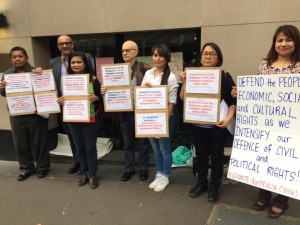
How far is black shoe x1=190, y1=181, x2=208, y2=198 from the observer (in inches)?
145

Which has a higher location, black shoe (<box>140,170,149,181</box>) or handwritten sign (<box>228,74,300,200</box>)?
handwritten sign (<box>228,74,300,200</box>)

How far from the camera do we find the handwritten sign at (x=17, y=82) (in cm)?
417

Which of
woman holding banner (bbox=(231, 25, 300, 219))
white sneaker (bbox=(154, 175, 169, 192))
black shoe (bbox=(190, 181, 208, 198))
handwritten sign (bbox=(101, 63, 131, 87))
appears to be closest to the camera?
woman holding banner (bbox=(231, 25, 300, 219))

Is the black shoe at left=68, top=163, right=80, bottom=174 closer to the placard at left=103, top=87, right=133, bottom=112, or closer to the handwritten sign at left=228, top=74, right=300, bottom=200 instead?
the placard at left=103, top=87, right=133, bottom=112

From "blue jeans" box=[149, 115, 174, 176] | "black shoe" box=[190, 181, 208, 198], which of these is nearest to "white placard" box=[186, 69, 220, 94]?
"blue jeans" box=[149, 115, 174, 176]

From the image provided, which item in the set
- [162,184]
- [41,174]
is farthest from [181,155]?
[41,174]

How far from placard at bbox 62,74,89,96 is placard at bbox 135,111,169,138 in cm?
78

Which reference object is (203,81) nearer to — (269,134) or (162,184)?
(269,134)

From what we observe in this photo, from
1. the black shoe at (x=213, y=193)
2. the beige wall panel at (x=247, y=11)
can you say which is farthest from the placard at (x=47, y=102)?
the beige wall panel at (x=247, y=11)

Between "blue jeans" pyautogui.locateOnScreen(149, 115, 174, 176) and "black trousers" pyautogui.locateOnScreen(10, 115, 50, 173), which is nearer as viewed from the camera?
"blue jeans" pyautogui.locateOnScreen(149, 115, 174, 176)

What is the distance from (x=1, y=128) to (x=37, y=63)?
1.48 metres

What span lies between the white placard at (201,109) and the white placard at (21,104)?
7.30ft

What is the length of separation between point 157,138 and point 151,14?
201 centimetres

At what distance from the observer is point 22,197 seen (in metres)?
4.04
